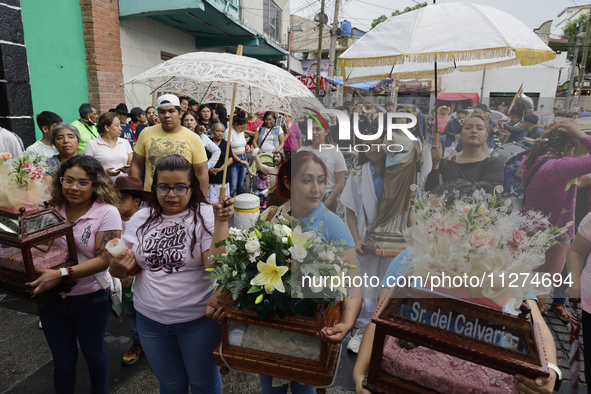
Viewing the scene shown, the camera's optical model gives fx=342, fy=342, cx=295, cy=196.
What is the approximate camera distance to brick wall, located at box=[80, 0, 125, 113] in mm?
6660

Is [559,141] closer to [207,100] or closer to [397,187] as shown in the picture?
[397,187]

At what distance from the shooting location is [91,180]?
7.32ft

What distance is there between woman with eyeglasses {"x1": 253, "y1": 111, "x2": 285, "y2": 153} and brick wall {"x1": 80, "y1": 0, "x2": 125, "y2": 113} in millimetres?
3183

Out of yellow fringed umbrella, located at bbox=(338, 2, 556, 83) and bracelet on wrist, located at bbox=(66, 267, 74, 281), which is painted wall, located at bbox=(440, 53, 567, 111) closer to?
yellow fringed umbrella, located at bbox=(338, 2, 556, 83)

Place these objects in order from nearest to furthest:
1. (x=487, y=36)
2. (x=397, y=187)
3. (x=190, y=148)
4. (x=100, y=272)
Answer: (x=397, y=187), (x=100, y=272), (x=487, y=36), (x=190, y=148)

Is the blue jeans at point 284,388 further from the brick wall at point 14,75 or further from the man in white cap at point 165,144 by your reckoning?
the brick wall at point 14,75

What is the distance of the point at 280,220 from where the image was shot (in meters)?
1.67

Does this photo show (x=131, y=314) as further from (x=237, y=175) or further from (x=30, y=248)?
(x=237, y=175)

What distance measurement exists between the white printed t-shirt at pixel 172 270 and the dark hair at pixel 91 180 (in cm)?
50

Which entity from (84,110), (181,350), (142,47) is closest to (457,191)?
(181,350)

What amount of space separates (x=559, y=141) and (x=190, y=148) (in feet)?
10.7

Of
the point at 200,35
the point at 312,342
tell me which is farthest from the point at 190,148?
the point at 200,35

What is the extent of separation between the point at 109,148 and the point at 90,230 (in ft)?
8.01

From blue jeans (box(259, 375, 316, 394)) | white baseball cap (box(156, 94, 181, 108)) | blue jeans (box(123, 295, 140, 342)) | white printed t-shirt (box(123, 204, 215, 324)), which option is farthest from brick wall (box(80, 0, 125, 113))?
blue jeans (box(259, 375, 316, 394))
